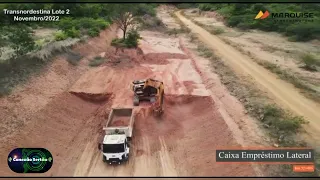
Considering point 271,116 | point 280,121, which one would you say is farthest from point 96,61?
point 280,121

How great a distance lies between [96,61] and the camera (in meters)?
39.8

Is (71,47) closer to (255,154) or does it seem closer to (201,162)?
(201,162)

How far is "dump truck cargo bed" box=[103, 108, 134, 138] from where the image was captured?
73.6 ft

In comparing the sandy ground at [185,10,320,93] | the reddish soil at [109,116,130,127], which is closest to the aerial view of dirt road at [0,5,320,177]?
the reddish soil at [109,116,130,127]

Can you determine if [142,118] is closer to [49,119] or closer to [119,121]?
[119,121]

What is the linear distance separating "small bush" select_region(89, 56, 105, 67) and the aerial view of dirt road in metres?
0.48

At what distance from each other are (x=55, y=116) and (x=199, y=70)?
57.9ft

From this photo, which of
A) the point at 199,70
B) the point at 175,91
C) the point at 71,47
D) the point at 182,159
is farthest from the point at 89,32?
the point at 182,159

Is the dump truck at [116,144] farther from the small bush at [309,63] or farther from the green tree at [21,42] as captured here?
the small bush at [309,63]

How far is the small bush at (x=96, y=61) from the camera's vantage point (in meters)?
38.8

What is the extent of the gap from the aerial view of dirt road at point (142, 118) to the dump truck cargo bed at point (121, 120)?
861 mm

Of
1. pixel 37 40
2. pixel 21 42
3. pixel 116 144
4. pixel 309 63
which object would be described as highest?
pixel 21 42

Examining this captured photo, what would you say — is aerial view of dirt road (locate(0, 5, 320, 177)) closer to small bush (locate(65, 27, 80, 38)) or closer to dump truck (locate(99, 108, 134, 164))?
dump truck (locate(99, 108, 134, 164))

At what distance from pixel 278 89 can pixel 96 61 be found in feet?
67.8
